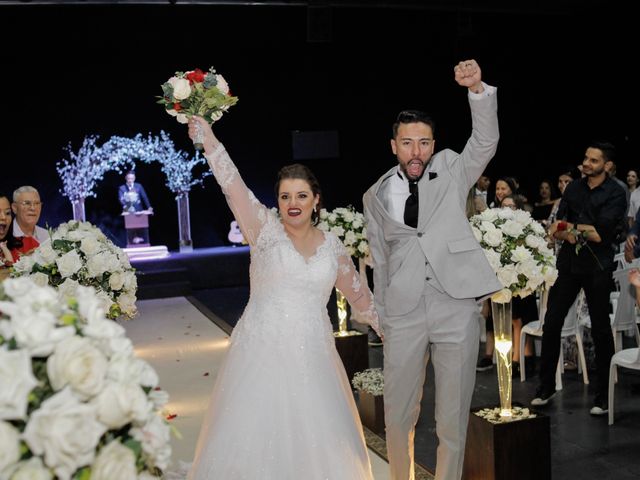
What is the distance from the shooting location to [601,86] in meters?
14.7

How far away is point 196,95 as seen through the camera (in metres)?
3.33

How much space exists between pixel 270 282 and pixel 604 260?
286cm

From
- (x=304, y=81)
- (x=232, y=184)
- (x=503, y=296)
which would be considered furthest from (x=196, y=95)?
(x=304, y=81)

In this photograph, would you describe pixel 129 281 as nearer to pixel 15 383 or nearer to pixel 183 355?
pixel 15 383

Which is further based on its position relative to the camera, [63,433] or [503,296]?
[503,296]

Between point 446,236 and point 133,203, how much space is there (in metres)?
10.7

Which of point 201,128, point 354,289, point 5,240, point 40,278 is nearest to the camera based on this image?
point 201,128

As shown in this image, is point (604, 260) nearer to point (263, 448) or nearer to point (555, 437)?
point (555, 437)

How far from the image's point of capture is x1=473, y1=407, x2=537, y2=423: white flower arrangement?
4143mm

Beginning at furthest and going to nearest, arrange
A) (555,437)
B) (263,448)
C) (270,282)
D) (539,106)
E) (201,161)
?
1. (539,106)
2. (201,161)
3. (555,437)
4. (270,282)
5. (263,448)

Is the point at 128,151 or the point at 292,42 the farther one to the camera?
the point at 292,42

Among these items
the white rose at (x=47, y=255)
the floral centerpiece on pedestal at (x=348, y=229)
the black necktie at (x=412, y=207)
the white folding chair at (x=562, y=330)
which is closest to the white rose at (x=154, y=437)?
the black necktie at (x=412, y=207)

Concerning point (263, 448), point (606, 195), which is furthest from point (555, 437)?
point (263, 448)

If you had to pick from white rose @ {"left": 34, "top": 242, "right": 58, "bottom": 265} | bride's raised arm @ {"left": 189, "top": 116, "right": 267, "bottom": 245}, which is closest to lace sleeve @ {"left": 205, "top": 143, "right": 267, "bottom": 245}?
bride's raised arm @ {"left": 189, "top": 116, "right": 267, "bottom": 245}
